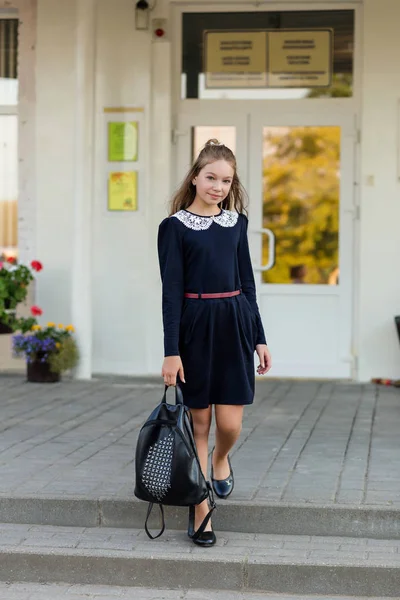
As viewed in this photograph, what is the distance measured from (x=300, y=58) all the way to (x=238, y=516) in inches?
230

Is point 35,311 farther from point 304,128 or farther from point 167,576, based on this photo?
point 167,576

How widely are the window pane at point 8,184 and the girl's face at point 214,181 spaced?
566 centimetres

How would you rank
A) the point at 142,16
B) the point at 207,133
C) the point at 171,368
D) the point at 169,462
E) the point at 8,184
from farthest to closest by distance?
1. the point at 8,184
2. the point at 207,133
3. the point at 142,16
4. the point at 171,368
5. the point at 169,462

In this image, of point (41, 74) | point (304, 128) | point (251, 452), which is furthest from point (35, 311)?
point (251, 452)

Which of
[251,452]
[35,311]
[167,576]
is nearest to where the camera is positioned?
[167,576]

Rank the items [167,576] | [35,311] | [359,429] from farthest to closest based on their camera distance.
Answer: [35,311] → [359,429] → [167,576]

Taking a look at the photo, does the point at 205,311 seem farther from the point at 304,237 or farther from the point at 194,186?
the point at 304,237

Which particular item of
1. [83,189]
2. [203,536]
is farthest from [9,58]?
[203,536]

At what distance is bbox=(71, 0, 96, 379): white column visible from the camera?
9.75 m

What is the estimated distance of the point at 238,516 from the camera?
17.3 ft

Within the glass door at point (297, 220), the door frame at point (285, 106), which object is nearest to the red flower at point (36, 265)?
the door frame at point (285, 106)

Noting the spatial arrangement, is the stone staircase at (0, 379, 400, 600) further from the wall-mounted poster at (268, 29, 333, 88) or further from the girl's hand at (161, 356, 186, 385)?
the wall-mounted poster at (268, 29, 333, 88)

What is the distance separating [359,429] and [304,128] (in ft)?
11.7

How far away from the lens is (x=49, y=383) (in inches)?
380
